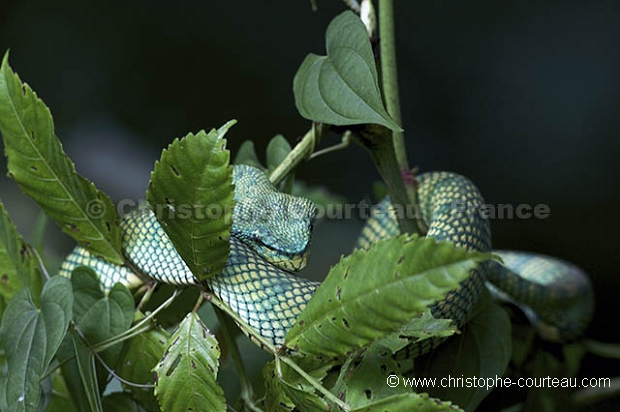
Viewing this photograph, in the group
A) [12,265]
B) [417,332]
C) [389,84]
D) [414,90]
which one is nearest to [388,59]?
[389,84]

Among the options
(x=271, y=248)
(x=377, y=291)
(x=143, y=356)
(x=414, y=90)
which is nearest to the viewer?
(x=377, y=291)

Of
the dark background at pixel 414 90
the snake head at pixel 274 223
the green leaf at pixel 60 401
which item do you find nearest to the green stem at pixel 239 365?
the snake head at pixel 274 223

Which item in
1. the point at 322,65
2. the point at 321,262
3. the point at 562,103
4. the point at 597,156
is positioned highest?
the point at 322,65

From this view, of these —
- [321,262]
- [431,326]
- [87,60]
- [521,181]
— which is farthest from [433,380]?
[87,60]

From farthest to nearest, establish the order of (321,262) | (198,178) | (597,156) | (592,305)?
1. (597,156)
2. (321,262)
3. (592,305)
4. (198,178)

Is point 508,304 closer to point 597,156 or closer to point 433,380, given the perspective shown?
point 433,380

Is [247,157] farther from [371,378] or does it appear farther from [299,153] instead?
[371,378]

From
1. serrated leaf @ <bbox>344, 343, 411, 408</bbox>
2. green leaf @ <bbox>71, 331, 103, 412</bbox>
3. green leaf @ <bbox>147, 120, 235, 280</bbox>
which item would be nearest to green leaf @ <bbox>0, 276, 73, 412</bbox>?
green leaf @ <bbox>71, 331, 103, 412</bbox>
